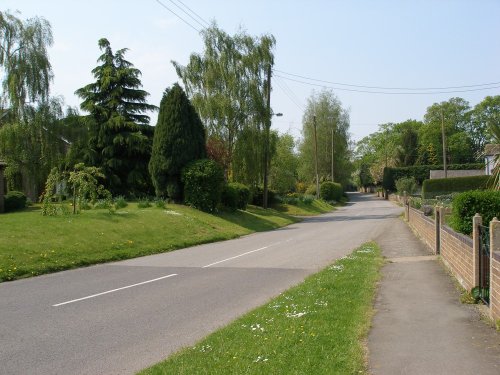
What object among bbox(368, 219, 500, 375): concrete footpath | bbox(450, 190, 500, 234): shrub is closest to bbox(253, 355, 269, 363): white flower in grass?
bbox(368, 219, 500, 375): concrete footpath

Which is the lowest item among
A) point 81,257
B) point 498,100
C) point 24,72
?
point 81,257

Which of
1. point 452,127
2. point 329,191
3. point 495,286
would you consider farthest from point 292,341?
point 452,127

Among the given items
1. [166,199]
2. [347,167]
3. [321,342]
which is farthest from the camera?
[347,167]

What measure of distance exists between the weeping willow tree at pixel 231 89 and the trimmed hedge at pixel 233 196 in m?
2.97

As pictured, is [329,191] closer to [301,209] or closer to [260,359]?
[301,209]

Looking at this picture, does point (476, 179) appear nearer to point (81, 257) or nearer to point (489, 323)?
point (81, 257)

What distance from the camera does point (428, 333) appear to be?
262 inches

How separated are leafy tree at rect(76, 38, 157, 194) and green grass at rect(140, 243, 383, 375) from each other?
30.3 metres

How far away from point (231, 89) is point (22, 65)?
49.9 ft

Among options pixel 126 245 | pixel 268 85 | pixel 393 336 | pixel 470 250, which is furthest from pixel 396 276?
pixel 268 85

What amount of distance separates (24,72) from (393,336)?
36.9 metres

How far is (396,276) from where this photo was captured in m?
11.9

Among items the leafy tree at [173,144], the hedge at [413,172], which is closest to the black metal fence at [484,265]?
the leafy tree at [173,144]

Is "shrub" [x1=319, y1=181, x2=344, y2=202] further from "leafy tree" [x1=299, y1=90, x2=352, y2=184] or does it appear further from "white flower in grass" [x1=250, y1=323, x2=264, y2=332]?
"white flower in grass" [x1=250, y1=323, x2=264, y2=332]
